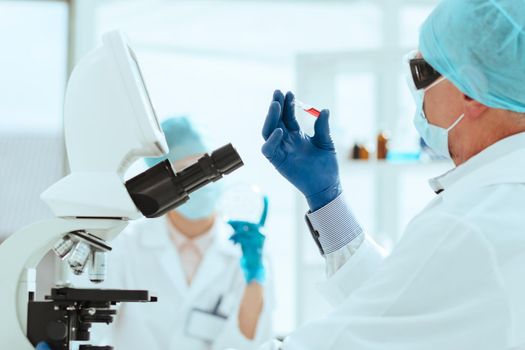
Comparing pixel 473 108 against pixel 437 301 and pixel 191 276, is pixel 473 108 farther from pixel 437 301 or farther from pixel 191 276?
pixel 191 276

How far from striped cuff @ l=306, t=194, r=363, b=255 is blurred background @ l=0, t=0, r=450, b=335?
160 centimetres

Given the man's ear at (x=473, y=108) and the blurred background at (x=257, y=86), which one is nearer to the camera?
the man's ear at (x=473, y=108)

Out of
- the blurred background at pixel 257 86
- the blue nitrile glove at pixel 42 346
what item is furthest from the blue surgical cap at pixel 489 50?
the blurred background at pixel 257 86

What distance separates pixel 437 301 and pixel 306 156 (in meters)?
0.52

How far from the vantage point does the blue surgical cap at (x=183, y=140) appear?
2600mm

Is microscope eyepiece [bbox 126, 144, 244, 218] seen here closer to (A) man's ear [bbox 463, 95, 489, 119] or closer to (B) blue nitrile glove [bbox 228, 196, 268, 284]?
(A) man's ear [bbox 463, 95, 489, 119]

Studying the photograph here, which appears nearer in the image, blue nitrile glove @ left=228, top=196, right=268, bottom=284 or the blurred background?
blue nitrile glove @ left=228, top=196, right=268, bottom=284

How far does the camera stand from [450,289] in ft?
3.94

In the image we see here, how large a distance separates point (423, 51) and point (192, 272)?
144 centimetres

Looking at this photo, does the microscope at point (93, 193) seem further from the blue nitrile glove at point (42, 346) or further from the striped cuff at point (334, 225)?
the striped cuff at point (334, 225)

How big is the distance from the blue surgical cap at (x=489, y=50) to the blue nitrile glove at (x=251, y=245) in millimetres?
1128

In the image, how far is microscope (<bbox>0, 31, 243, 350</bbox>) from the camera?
1.24m

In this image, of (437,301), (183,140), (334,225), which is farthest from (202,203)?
(437,301)

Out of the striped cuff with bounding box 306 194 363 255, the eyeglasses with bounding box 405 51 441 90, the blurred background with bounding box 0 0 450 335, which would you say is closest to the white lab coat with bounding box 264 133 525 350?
the eyeglasses with bounding box 405 51 441 90
